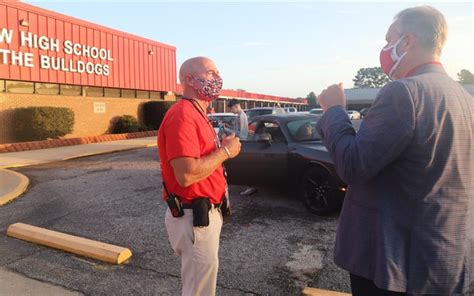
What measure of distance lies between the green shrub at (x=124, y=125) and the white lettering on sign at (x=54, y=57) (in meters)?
2.61

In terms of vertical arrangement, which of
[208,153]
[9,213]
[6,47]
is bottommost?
[9,213]

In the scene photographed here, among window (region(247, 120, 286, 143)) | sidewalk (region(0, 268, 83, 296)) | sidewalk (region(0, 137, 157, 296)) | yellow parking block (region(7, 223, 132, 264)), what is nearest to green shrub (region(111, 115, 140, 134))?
sidewalk (region(0, 137, 157, 296))

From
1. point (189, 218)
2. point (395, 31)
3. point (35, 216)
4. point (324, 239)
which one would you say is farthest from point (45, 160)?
point (395, 31)

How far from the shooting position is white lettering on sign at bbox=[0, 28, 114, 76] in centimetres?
1606

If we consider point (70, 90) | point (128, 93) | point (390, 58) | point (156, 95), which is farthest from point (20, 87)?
point (390, 58)

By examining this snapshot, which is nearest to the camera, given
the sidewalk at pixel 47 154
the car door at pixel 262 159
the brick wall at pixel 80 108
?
the car door at pixel 262 159

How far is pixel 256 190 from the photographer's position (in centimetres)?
751

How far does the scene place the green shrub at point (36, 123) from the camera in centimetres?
1670

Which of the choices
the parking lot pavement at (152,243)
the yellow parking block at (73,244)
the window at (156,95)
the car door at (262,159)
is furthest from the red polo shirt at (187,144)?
the window at (156,95)

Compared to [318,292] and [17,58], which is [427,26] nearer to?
[318,292]

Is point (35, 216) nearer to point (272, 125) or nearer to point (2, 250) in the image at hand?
point (2, 250)

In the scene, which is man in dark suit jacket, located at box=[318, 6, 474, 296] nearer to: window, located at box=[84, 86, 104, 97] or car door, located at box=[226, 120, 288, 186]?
car door, located at box=[226, 120, 288, 186]

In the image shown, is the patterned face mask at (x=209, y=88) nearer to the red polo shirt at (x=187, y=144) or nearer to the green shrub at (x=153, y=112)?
the red polo shirt at (x=187, y=144)

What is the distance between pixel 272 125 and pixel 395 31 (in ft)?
17.9
